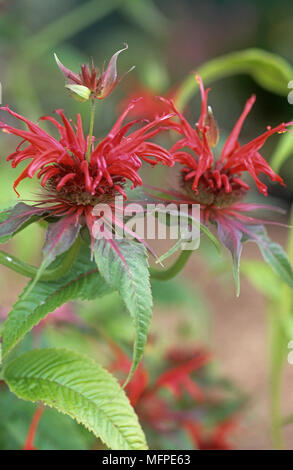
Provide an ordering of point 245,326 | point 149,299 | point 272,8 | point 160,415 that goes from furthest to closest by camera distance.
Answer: point 272,8
point 245,326
point 160,415
point 149,299

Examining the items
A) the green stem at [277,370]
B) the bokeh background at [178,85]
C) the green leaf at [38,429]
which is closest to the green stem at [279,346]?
the green stem at [277,370]

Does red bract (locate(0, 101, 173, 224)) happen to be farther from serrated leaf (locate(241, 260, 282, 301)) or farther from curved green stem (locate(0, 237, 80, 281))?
serrated leaf (locate(241, 260, 282, 301))

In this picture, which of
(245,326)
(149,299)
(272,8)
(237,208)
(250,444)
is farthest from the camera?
(272,8)

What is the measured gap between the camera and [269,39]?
254 centimetres

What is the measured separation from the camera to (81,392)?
457mm

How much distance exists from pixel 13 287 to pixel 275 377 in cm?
125

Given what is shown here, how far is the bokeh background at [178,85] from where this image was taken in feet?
4.14

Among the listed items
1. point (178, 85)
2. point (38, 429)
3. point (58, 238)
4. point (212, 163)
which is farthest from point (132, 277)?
point (178, 85)

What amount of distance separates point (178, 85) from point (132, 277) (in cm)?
191

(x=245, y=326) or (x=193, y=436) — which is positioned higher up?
(x=193, y=436)

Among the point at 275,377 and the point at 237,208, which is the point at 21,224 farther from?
the point at 275,377

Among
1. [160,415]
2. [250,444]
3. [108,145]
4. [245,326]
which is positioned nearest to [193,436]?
[160,415]

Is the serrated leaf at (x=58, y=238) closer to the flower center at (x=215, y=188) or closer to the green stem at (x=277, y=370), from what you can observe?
the flower center at (x=215, y=188)

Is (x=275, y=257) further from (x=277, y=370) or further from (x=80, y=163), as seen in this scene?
(x=277, y=370)
